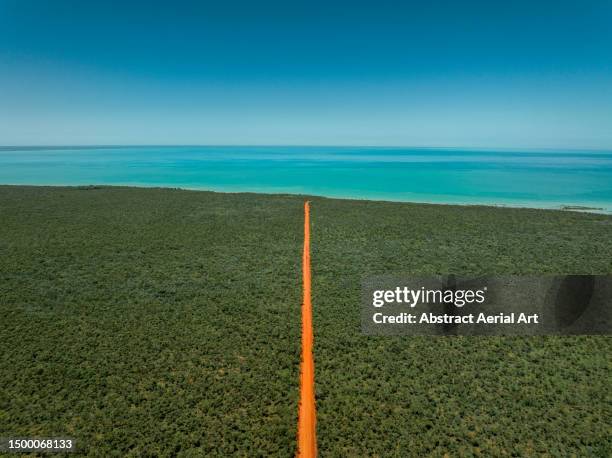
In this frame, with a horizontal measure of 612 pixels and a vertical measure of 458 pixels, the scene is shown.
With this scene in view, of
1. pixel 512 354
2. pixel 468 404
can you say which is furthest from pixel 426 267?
pixel 468 404
